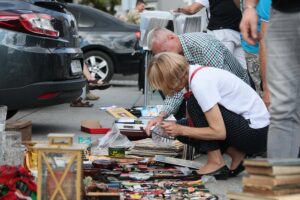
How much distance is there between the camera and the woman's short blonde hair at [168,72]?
4988mm

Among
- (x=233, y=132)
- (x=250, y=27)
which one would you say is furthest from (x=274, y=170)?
(x=233, y=132)

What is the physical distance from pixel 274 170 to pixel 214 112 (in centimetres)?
200

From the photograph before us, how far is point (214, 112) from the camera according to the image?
5062 mm

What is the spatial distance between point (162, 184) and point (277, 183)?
77.0 inches

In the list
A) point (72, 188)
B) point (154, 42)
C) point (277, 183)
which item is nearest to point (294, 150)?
point (277, 183)

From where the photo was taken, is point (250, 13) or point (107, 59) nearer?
point (250, 13)

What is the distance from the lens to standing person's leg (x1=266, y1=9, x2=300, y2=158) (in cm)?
357

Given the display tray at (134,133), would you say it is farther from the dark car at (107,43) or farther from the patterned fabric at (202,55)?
the dark car at (107,43)

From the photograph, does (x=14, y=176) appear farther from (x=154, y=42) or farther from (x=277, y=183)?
(x=154, y=42)

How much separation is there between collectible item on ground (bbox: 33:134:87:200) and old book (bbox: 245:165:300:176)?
37.8 inches

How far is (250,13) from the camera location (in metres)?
3.67

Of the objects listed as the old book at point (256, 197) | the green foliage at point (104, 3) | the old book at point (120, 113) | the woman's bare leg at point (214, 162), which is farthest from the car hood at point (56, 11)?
the green foliage at point (104, 3)

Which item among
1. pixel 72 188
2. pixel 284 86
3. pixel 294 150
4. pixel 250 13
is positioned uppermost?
pixel 250 13

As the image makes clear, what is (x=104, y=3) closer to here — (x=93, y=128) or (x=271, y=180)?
(x=93, y=128)
